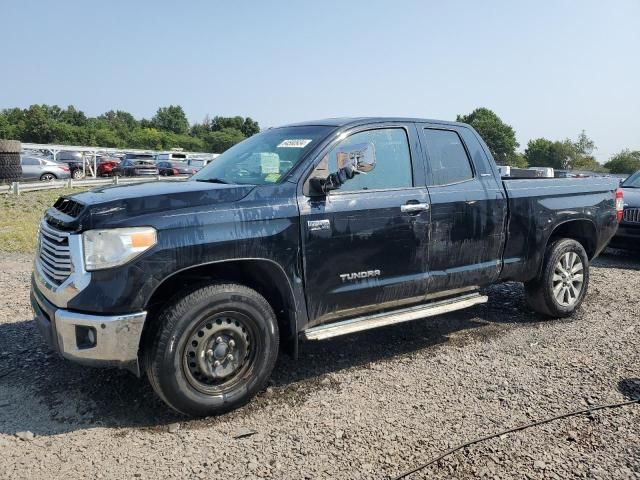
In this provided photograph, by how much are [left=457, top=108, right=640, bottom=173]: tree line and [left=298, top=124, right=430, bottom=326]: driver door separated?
99.9 ft

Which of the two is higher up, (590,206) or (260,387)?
(590,206)

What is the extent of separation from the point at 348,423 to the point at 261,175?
71.7 inches

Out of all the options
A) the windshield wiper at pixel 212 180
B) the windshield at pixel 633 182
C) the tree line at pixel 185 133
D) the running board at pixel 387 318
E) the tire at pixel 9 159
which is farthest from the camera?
the tree line at pixel 185 133

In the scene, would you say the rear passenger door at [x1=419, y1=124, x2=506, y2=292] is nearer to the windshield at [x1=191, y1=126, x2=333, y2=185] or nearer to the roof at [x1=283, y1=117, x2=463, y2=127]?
the roof at [x1=283, y1=117, x2=463, y2=127]

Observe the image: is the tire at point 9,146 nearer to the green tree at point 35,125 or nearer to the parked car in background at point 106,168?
the parked car in background at point 106,168

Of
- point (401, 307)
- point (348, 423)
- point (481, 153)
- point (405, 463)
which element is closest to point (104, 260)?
point (348, 423)

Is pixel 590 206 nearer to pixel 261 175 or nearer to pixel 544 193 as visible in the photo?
pixel 544 193

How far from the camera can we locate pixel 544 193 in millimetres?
5035

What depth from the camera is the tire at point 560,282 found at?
520 cm

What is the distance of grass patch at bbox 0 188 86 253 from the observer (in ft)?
30.1

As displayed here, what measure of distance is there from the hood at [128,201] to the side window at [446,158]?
1672 millimetres

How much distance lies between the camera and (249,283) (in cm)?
366

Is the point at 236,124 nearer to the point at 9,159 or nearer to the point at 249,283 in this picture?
the point at 9,159

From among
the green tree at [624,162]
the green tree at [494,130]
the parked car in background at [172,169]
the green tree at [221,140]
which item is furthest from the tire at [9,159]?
the green tree at [494,130]
